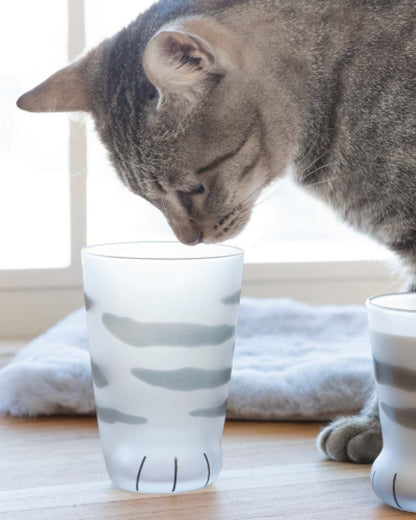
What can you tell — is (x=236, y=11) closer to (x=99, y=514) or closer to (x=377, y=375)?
(x=377, y=375)

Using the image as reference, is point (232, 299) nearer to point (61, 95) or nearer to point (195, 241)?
point (195, 241)

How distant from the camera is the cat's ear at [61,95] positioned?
103 cm

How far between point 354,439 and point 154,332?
30 centimetres

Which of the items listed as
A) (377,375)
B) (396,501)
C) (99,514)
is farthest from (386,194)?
(99,514)

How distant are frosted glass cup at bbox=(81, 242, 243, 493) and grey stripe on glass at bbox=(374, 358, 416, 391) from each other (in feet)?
0.51

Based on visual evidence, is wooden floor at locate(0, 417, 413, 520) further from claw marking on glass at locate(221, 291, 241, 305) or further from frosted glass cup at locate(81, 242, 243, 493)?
claw marking on glass at locate(221, 291, 241, 305)

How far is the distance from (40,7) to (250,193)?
93cm

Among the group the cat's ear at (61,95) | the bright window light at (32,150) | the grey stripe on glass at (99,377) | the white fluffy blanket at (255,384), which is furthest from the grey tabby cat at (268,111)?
the bright window light at (32,150)

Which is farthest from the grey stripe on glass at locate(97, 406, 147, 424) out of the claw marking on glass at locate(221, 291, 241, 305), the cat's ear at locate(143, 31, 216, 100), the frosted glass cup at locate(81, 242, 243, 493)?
the cat's ear at locate(143, 31, 216, 100)

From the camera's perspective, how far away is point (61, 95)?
103 centimetres

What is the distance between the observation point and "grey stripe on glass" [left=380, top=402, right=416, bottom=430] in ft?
2.51

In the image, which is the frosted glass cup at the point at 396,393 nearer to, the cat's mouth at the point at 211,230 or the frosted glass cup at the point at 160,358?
the frosted glass cup at the point at 160,358

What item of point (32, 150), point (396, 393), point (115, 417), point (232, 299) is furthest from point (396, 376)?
point (32, 150)

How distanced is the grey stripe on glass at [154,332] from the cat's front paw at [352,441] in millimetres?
254
